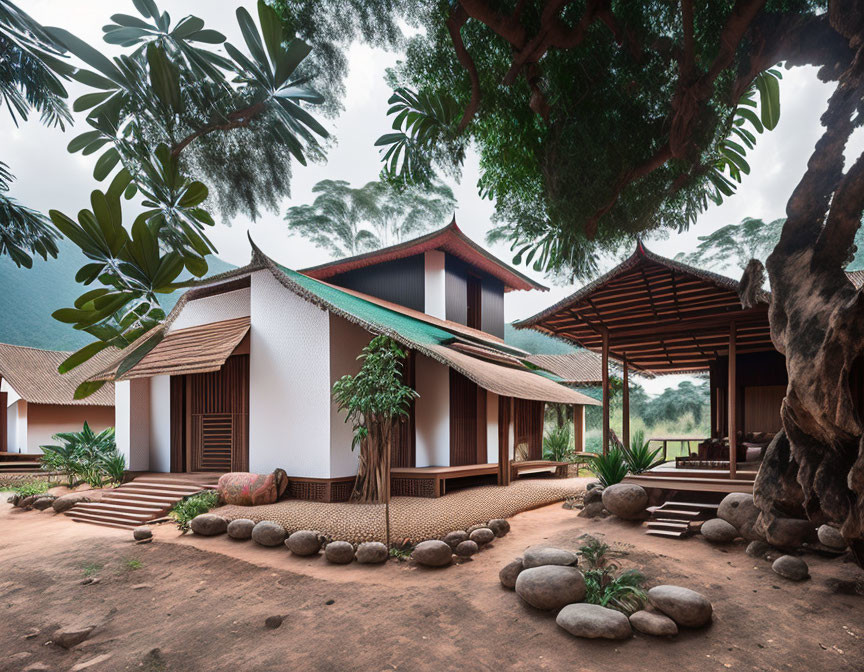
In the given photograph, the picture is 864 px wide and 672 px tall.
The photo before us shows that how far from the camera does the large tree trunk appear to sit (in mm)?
2785

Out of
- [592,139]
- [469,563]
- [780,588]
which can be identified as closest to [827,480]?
[780,588]

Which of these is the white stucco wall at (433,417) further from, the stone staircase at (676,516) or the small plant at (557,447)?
the small plant at (557,447)

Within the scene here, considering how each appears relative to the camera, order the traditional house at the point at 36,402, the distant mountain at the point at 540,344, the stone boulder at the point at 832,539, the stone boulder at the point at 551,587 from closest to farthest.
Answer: the stone boulder at the point at 551,587 → the stone boulder at the point at 832,539 → the traditional house at the point at 36,402 → the distant mountain at the point at 540,344

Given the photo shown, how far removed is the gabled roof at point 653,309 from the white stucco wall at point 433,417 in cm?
177

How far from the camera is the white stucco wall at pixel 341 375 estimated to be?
7738 mm

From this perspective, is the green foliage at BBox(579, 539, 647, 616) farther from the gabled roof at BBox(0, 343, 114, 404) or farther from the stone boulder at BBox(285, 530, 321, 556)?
the gabled roof at BBox(0, 343, 114, 404)

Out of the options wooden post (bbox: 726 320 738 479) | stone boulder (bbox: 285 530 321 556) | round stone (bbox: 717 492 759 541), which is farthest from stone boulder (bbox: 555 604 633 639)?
wooden post (bbox: 726 320 738 479)

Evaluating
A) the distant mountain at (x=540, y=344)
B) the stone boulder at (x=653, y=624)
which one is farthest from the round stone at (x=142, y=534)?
the distant mountain at (x=540, y=344)

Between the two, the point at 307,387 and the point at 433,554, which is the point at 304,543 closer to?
the point at 433,554

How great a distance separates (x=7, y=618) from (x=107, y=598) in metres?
0.79

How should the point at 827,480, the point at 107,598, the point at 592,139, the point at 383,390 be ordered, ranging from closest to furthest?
the point at 827,480, the point at 592,139, the point at 107,598, the point at 383,390

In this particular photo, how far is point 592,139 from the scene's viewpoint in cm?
411

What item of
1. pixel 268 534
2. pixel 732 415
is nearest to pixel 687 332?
pixel 732 415

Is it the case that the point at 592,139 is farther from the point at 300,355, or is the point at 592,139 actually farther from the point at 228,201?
the point at 300,355
